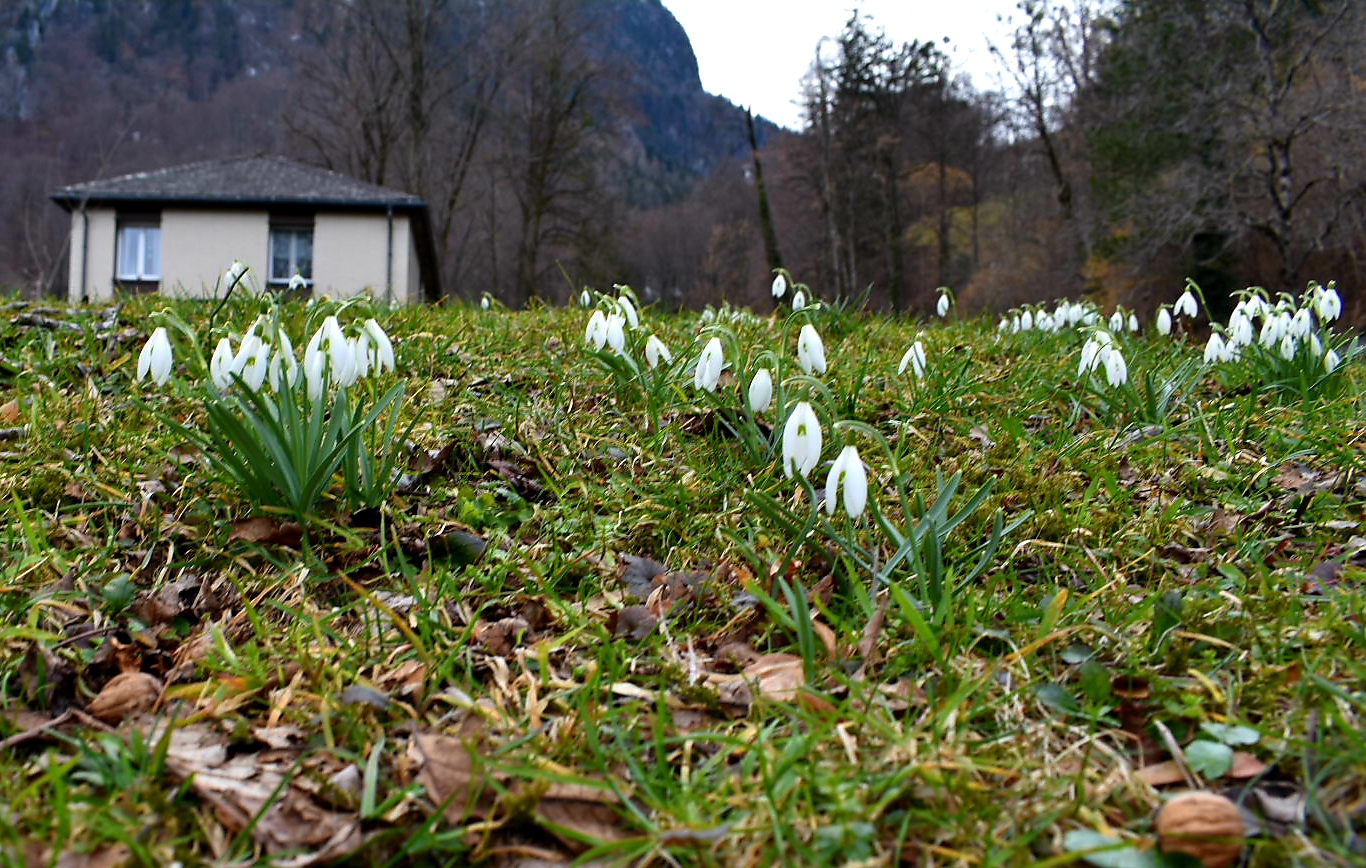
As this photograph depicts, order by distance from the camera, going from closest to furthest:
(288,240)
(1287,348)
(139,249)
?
(1287,348)
(139,249)
(288,240)

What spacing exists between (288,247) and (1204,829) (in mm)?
21959

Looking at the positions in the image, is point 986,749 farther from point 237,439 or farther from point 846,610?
point 237,439

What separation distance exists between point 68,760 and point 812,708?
118cm

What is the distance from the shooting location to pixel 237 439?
2033 millimetres

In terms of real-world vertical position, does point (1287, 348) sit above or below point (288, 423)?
above

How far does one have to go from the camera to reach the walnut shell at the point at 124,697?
162cm

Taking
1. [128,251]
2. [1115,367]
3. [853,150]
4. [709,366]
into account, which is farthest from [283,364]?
[853,150]

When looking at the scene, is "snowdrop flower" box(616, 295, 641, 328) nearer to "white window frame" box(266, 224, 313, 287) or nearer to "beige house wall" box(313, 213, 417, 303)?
"beige house wall" box(313, 213, 417, 303)

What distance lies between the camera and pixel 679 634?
190cm

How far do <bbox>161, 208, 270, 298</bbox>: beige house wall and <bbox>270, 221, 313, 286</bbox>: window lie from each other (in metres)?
0.25

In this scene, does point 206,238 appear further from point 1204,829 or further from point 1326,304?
point 1204,829

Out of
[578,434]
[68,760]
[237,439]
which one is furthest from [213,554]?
[578,434]

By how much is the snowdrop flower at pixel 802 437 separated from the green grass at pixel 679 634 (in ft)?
0.37

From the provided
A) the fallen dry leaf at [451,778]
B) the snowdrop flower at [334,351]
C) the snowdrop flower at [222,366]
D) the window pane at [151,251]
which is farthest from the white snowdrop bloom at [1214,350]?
the window pane at [151,251]
